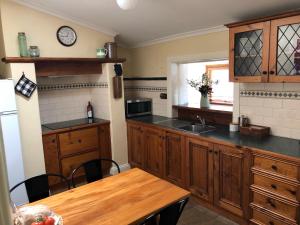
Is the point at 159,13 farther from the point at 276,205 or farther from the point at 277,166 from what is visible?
the point at 276,205

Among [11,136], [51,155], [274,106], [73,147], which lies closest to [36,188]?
[11,136]

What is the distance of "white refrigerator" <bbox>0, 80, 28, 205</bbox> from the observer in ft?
8.95

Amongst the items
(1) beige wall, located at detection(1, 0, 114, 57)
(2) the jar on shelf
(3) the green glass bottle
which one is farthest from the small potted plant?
(3) the green glass bottle

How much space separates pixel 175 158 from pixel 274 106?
1.29 metres

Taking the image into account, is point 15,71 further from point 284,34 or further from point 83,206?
point 284,34

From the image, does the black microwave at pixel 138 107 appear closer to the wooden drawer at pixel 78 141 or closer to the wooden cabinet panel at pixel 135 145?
the wooden cabinet panel at pixel 135 145

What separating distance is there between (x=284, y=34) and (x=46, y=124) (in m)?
3.17

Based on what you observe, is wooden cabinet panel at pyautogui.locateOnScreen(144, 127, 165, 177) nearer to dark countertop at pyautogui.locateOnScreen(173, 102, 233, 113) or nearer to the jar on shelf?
dark countertop at pyautogui.locateOnScreen(173, 102, 233, 113)

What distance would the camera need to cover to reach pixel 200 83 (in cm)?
387

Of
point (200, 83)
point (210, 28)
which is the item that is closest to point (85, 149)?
point (200, 83)

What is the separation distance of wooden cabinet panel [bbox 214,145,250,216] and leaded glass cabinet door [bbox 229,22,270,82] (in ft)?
2.45

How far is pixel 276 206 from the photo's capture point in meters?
2.23

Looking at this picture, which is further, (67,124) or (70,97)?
(70,97)

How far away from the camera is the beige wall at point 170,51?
10.4 ft
